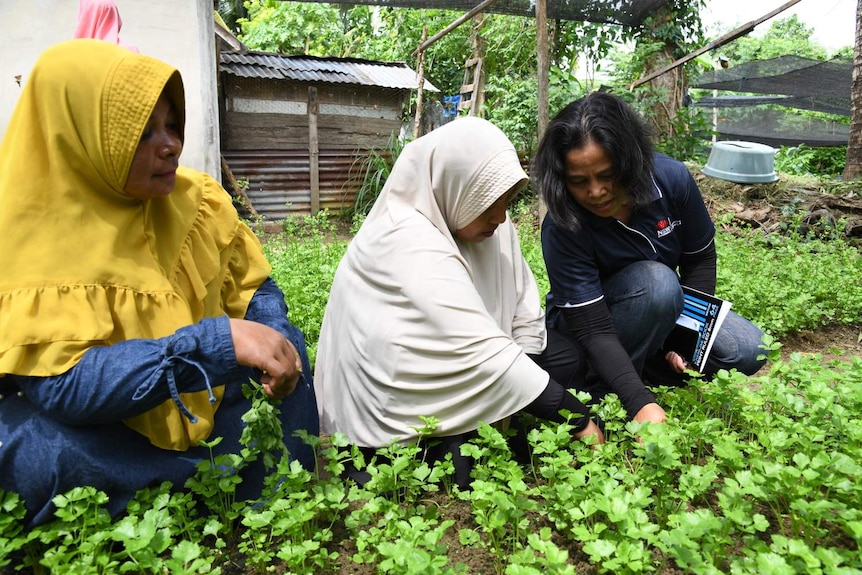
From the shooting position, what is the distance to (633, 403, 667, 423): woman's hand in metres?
2.11

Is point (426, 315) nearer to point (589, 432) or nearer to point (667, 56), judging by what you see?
point (589, 432)

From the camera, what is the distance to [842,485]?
4.93 feet

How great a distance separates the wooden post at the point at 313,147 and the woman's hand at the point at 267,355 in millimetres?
8216

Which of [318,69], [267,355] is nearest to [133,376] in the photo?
[267,355]

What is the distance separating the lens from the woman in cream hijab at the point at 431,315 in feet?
6.47

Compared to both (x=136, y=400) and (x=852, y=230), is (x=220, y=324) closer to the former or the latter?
(x=136, y=400)

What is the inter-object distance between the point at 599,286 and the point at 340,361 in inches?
42.0

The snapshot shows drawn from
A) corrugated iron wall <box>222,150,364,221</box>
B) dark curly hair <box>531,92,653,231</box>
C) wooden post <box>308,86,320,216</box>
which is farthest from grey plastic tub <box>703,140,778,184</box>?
wooden post <box>308,86,320,216</box>

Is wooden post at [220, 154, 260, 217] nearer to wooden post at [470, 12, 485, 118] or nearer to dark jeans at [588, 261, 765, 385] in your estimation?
wooden post at [470, 12, 485, 118]

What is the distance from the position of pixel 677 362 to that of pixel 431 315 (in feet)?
4.27

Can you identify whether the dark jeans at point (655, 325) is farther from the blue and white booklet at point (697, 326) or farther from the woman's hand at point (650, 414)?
the woman's hand at point (650, 414)

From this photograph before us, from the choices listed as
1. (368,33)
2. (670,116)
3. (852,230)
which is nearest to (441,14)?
(368,33)

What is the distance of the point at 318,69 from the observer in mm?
9727

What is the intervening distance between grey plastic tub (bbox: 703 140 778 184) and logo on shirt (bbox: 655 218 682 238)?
190 inches
